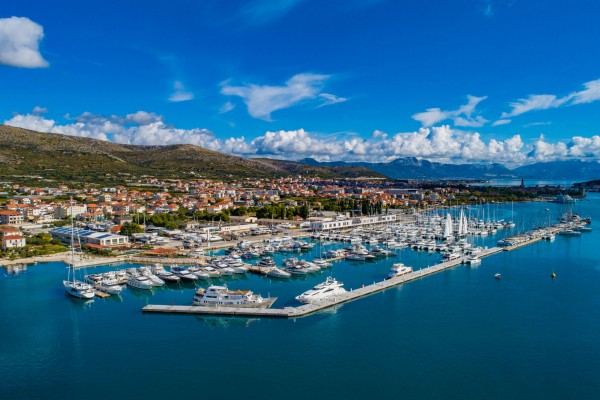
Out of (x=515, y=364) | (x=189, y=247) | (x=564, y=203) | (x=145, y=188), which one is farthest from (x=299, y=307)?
(x=564, y=203)

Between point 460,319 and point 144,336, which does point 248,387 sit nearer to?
point 144,336

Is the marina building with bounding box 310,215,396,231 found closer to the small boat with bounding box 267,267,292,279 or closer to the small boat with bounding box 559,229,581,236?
the small boat with bounding box 559,229,581,236

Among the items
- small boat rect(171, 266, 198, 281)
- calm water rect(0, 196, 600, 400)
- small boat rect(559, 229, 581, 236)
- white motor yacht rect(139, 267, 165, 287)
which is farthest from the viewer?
small boat rect(559, 229, 581, 236)

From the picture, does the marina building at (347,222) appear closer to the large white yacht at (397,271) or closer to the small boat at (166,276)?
the large white yacht at (397,271)

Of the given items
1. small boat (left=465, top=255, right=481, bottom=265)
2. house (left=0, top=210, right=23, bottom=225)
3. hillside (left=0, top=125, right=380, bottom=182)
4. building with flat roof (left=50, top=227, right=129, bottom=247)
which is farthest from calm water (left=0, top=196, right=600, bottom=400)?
hillside (left=0, top=125, right=380, bottom=182)

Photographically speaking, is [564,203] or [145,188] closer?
[145,188]

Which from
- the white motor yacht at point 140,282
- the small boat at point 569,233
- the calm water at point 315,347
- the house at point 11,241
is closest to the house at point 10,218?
the house at point 11,241

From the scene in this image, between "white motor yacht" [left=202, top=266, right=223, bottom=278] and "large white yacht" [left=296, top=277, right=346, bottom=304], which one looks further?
"white motor yacht" [left=202, top=266, right=223, bottom=278]
